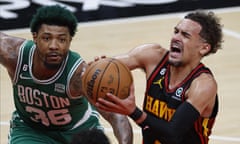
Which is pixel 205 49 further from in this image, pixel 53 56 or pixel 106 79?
pixel 53 56

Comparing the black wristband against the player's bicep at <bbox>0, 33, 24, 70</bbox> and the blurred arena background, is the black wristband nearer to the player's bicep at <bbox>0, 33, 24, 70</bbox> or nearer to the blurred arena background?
the player's bicep at <bbox>0, 33, 24, 70</bbox>

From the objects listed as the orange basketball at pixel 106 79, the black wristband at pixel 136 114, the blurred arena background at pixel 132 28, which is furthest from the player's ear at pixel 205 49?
the blurred arena background at pixel 132 28

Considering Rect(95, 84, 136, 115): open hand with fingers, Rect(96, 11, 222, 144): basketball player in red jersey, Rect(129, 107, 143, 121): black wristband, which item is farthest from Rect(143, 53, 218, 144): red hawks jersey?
Rect(95, 84, 136, 115): open hand with fingers

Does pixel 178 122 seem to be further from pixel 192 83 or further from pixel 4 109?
pixel 4 109

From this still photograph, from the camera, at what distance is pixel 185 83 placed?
527 cm

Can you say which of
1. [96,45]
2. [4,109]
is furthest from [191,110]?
[96,45]

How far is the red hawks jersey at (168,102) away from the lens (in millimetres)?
5246

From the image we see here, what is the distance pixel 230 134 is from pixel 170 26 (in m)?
3.71

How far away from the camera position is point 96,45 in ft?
33.0

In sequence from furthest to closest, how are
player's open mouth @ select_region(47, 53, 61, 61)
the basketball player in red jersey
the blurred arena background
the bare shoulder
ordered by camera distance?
the blurred arena background → the bare shoulder → player's open mouth @ select_region(47, 53, 61, 61) → the basketball player in red jersey

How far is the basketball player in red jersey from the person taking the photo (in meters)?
5.00

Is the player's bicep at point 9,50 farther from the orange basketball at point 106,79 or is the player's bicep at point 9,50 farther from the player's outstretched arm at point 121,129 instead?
the orange basketball at point 106,79

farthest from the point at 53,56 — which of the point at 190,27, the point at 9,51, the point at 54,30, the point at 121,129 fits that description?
the point at 190,27

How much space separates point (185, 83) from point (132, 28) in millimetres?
5622
